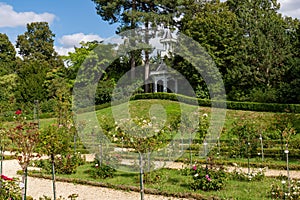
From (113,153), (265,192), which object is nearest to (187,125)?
(113,153)

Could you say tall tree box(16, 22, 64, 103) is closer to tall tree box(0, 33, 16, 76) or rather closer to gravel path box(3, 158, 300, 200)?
tall tree box(0, 33, 16, 76)

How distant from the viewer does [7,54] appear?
43.1m

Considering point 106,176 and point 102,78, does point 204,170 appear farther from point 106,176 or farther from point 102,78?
point 102,78

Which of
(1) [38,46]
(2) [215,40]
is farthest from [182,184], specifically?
(1) [38,46]

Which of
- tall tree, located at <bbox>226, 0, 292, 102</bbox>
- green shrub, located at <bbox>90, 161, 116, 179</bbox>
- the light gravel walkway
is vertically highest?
tall tree, located at <bbox>226, 0, 292, 102</bbox>

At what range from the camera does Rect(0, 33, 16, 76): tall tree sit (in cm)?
4120

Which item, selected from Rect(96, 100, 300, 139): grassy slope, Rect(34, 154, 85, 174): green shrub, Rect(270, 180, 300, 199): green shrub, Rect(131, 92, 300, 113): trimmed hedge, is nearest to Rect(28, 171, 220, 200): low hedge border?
Rect(34, 154, 85, 174): green shrub

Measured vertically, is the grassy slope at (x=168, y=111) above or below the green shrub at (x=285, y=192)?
above

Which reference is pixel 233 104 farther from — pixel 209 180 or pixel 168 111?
pixel 209 180

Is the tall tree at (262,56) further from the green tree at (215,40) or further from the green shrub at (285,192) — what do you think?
the green shrub at (285,192)

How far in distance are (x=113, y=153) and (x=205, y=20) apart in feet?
61.8

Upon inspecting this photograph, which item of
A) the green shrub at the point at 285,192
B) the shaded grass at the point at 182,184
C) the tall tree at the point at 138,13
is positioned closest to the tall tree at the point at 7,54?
the tall tree at the point at 138,13

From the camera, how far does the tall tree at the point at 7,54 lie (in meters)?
41.2

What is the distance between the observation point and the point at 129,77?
27.8 meters
